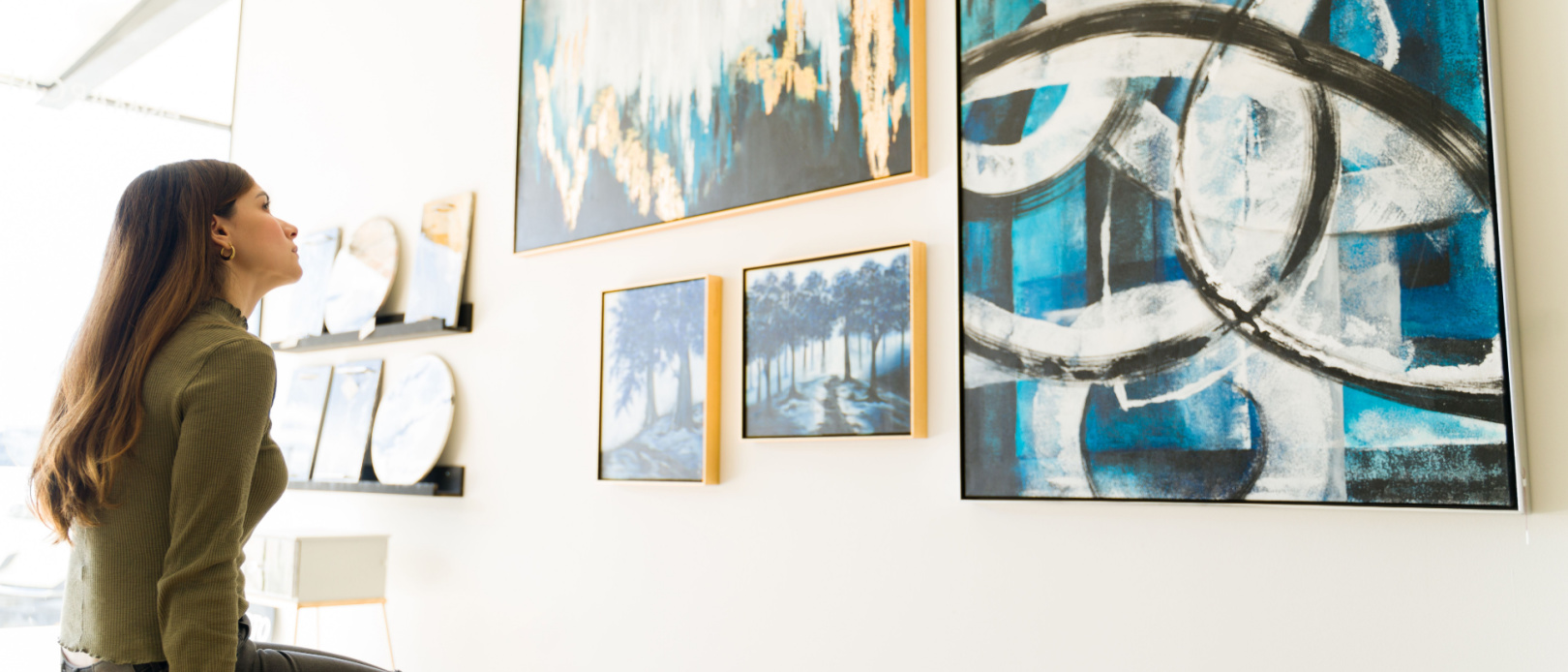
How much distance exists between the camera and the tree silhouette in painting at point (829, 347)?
2217 millimetres

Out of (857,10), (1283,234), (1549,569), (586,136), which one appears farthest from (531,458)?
(1549,569)

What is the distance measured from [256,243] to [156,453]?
356 mm

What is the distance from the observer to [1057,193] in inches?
79.3

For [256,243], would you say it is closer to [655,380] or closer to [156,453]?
[156,453]

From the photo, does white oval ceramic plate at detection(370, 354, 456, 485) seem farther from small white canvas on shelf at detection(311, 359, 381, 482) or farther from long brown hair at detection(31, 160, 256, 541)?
long brown hair at detection(31, 160, 256, 541)

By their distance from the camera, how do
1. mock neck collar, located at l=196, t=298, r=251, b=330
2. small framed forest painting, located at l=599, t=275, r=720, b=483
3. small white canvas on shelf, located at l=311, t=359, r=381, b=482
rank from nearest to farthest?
1. mock neck collar, located at l=196, t=298, r=251, b=330
2. small framed forest painting, located at l=599, t=275, r=720, b=483
3. small white canvas on shelf, located at l=311, t=359, r=381, b=482

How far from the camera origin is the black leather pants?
1.33m

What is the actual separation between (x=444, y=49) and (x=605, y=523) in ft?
5.87

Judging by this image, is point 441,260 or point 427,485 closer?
point 427,485

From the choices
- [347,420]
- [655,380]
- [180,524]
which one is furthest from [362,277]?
[180,524]

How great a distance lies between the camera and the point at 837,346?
7.57 ft

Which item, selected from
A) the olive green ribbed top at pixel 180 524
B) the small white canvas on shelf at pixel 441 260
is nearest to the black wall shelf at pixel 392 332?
the small white canvas on shelf at pixel 441 260

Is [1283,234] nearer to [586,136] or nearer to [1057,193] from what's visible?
[1057,193]

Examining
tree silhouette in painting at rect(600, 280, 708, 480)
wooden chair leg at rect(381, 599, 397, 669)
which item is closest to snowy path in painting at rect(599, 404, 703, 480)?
tree silhouette in painting at rect(600, 280, 708, 480)
